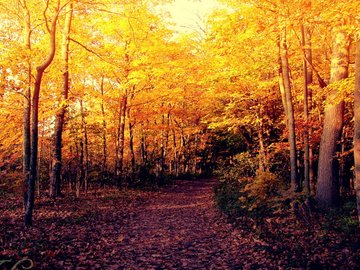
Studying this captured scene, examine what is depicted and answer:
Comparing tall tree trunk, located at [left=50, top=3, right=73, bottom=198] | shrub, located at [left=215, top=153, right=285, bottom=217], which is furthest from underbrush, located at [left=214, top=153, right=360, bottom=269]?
tall tree trunk, located at [left=50, top=3, right=73, bottom=198]

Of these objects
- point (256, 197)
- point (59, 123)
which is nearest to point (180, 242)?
point (256, 197)

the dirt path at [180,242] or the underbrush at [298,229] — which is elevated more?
the underbrush at [298,229]

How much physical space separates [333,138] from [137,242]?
7.27 m

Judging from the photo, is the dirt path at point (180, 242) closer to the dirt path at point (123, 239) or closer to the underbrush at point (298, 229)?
the dirt path at point (123, 239)

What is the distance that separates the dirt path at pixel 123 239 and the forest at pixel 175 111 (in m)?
0.06

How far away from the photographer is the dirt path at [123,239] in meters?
7.11

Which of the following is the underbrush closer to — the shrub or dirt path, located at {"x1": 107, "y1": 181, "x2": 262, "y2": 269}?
the shrub

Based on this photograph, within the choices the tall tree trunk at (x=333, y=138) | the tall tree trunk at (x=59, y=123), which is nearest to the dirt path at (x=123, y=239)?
the tall tree trunk at (x=59, y=123)

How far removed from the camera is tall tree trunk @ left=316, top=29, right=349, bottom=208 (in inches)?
430

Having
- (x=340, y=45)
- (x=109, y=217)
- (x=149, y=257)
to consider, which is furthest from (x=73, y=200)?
(x=340, y=45)

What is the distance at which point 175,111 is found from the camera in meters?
26.1

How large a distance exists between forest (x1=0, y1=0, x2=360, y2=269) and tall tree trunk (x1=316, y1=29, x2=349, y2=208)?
36 mm

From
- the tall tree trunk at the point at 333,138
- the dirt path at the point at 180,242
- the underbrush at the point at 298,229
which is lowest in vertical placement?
the dirt path at the point at 180,242

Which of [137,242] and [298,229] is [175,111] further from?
[298,229]
